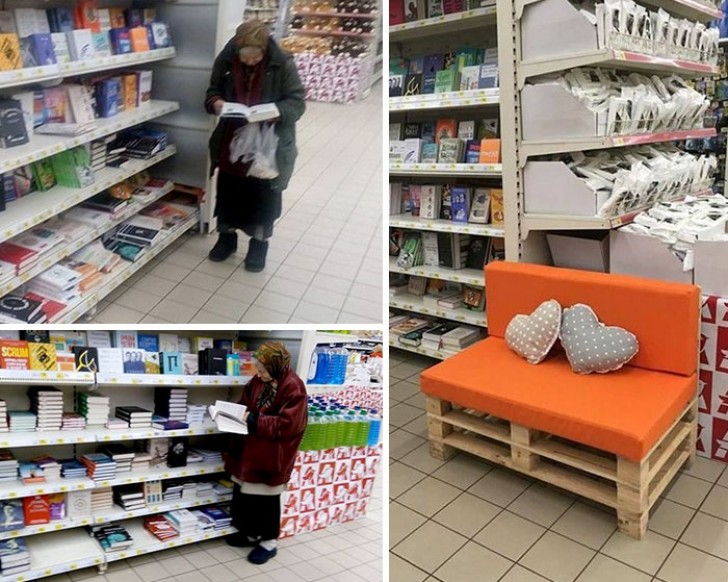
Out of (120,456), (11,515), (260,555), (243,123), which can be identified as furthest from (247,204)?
(260,555)

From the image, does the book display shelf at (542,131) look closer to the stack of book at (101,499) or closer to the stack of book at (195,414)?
the stack of book at (195,414)

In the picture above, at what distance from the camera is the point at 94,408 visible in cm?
306

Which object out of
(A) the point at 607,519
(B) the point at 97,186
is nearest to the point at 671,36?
(A) the point at 607,519

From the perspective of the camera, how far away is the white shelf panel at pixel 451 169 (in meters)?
3.64

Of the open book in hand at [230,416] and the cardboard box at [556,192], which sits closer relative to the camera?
the cardboard box at [556,192]

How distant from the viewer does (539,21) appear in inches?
119

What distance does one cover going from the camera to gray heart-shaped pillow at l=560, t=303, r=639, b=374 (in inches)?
111

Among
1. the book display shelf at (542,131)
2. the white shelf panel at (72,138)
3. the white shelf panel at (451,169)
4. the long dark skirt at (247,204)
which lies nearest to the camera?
the white shelf panel at (72,138)

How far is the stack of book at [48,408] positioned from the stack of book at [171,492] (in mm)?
712

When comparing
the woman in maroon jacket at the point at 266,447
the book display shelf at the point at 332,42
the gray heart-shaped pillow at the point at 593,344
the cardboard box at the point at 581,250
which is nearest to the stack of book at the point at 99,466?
the woman in maroon jacket at the point at 266,447

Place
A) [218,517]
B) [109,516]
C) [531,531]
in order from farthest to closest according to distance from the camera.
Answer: [218,517]
[109,516]
[531,531]

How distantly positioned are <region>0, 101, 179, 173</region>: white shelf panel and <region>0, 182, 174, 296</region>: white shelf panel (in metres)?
0.40

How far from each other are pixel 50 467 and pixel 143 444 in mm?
534

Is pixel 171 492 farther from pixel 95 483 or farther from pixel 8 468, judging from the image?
pixel 8 468
